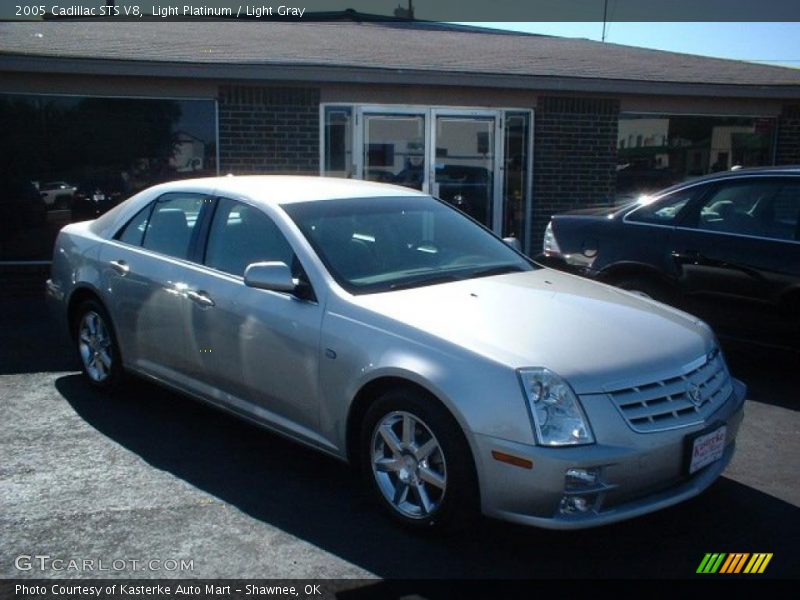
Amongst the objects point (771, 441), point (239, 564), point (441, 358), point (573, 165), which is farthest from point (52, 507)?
point (573, 165)

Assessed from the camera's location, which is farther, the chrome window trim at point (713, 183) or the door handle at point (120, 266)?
the chrome window trim at point (713, 183)

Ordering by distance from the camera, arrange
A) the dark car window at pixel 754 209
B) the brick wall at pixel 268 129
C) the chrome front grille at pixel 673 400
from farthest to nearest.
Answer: the brick wall at pixel 268 129 < the dark car window at pixel 754 209 < the chrome front grille at pixel 673 400

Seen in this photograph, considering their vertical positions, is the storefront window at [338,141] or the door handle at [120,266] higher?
the storefront window at [338,141]

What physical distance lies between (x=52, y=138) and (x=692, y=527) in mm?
8240

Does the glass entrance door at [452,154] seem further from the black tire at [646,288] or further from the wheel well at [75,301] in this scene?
the wheel well at [75,301]

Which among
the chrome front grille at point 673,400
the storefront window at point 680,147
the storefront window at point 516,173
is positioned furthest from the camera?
the storefront window at point 680,147

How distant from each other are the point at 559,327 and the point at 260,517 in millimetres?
1693

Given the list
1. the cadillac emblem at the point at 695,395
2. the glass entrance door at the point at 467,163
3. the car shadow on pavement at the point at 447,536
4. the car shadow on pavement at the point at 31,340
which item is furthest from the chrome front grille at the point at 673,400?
the glass entrance door at the point at 467,163

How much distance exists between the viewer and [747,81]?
11.5 meters

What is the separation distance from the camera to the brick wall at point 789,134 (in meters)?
12.1

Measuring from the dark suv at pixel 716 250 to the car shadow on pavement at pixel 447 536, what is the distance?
212 centimetres

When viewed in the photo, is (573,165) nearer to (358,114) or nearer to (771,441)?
(358,114)

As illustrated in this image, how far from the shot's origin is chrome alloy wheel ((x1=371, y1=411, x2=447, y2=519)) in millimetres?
3811

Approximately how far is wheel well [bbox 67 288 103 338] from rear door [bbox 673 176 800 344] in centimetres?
442
